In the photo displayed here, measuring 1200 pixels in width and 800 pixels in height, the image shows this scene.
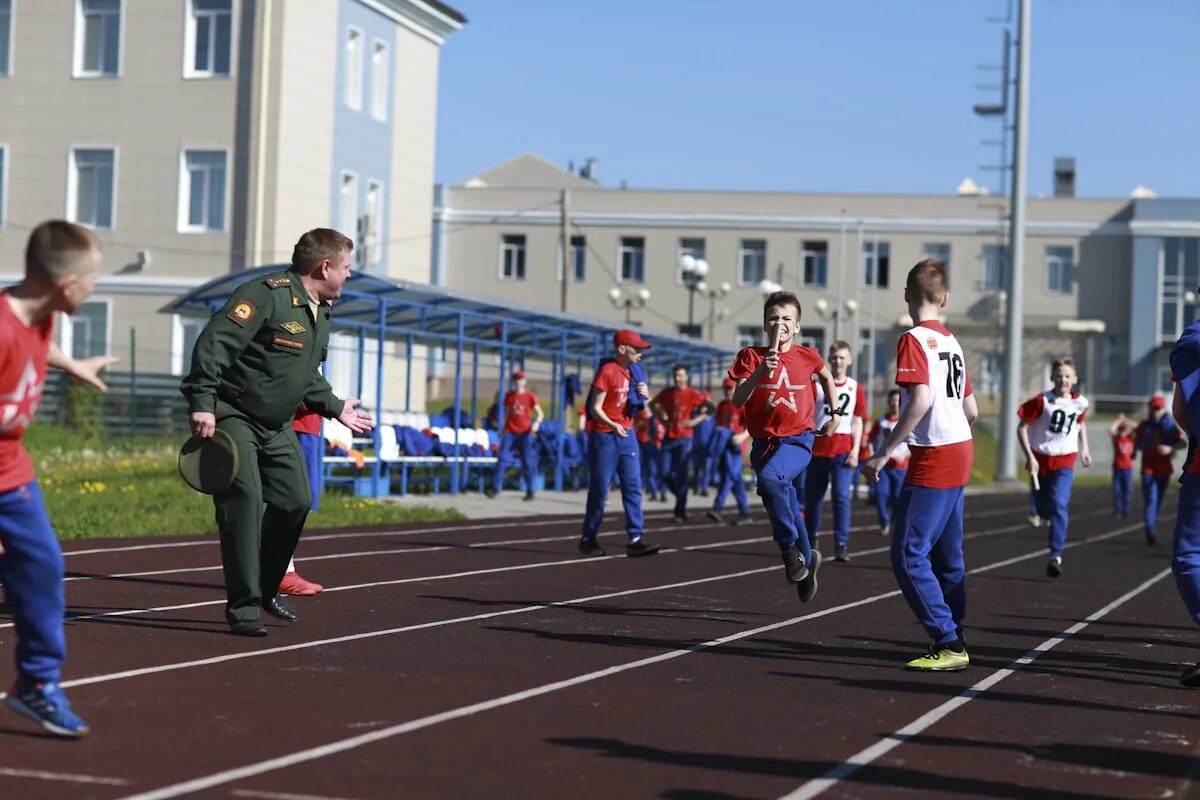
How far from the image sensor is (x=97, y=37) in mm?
41562

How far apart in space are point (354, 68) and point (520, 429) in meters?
18.1

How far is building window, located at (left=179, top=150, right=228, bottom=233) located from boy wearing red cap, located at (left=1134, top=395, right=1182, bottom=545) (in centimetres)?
2299

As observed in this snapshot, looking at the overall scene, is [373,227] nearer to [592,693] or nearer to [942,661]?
[942,661]

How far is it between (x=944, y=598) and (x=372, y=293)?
15.9 meters

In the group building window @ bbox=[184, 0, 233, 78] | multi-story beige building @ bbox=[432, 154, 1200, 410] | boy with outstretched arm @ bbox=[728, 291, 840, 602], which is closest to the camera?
boy with outstretched arm @ bbox=[728, 291, 840, 602]

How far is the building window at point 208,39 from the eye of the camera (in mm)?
40656


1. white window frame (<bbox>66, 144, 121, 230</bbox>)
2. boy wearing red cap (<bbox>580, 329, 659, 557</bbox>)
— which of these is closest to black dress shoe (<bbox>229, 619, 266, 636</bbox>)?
boy wearing red cap (<bbox>580, 329, 659, 557</bbox>)

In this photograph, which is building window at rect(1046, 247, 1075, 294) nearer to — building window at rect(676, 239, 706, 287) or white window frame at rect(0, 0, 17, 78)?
building window at rect(676, 239, 706, 287)

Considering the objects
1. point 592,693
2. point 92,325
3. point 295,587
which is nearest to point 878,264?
point 92,325

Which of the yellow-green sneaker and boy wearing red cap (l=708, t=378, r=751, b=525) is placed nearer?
the yellow-green sneaker

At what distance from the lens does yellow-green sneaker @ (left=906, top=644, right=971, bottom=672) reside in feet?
30.3

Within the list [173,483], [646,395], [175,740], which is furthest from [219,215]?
[175,740]

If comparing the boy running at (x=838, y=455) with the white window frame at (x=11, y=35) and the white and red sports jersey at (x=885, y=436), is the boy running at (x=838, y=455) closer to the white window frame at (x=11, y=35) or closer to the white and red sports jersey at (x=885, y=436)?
the white and red sports jersey at (x=885, y=436)

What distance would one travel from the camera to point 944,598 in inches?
372
